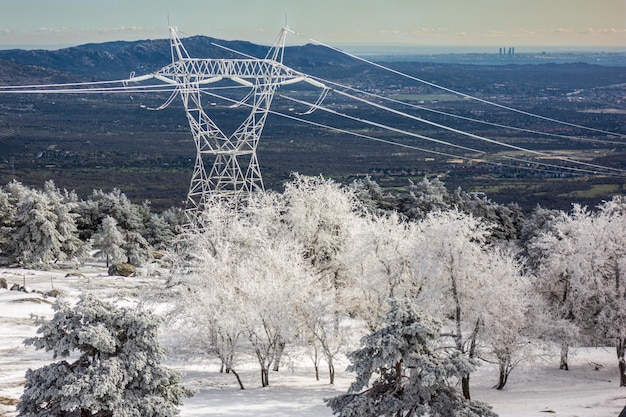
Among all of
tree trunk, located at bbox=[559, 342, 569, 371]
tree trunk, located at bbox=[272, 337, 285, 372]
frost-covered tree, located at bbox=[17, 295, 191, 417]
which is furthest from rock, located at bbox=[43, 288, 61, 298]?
tree trunk, located at bbox=[559, 342, 569, 371]

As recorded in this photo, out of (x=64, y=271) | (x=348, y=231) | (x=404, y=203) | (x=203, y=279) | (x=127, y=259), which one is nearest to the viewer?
(x=203, y=279)

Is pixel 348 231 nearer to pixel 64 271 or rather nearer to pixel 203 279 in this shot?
pixel 203 279

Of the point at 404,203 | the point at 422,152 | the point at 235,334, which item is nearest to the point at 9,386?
the point at 235,334

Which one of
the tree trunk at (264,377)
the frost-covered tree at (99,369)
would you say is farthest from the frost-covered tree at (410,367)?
the tree trunk at (264,377)

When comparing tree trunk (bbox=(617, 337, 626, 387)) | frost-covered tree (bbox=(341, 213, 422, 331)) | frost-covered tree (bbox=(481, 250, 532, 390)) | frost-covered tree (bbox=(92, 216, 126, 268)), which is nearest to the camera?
frost-covered tree (bbox=(481, 250, 532, 390))

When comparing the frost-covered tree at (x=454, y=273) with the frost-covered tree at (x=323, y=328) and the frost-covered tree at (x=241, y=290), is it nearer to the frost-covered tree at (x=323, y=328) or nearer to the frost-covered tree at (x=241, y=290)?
the frost-covered tree at (x=323, y=328)

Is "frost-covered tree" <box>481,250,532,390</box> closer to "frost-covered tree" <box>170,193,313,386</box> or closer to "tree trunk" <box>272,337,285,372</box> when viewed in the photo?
"frost-covered tree" <box>170,193,313,386</box>
